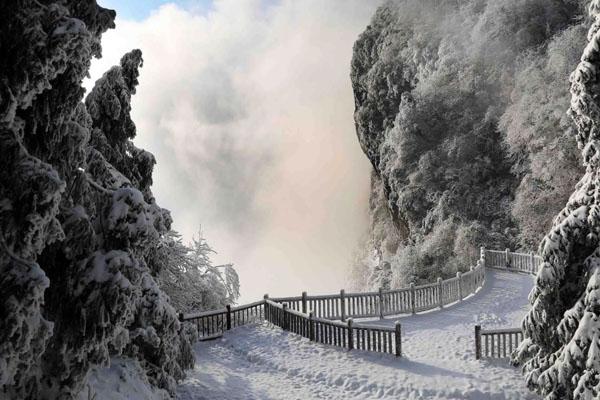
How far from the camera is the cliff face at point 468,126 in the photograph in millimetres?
29891

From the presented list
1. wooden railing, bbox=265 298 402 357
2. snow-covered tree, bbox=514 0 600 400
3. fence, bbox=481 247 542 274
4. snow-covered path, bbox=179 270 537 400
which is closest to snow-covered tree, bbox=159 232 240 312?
snow-covered path, bbox=179 270 537 400

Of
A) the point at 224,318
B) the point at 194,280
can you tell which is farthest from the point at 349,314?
the point at 194,280

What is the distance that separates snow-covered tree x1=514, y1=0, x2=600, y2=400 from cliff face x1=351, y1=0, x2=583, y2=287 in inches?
782

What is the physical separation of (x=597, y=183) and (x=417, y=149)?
3060cm

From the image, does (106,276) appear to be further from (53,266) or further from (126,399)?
(126,399)

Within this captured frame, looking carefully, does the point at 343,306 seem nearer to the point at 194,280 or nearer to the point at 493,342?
the point at 493,342

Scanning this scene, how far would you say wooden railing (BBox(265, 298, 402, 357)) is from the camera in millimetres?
14273

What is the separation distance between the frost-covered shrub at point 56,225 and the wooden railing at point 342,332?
6774 mm

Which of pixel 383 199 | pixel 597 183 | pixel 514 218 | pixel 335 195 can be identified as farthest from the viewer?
pixel 335 195

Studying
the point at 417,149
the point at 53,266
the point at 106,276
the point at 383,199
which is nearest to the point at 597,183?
the point at 106,276

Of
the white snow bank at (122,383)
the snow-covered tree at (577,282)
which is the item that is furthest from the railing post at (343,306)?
the white snow bank at (122,383)

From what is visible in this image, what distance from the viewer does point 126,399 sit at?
9.27 meters

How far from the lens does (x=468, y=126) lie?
36500 mm

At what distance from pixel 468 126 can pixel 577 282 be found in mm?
29020
